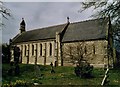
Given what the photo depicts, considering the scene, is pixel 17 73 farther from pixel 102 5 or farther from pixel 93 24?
pixel 93 24

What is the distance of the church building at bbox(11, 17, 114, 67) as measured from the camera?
50.0 meters

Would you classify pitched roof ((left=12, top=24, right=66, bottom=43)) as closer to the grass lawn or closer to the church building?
the church building

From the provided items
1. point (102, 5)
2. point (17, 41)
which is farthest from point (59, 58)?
point (102, 5)

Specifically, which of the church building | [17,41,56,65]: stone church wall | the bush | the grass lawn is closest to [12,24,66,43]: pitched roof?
the church building

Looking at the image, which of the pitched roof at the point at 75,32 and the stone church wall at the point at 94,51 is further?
the pitched roof at the point at 75,32

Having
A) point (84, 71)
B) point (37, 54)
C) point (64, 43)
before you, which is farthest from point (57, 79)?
point (37, 54)

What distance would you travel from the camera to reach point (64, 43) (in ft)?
186

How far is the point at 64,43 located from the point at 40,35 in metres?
11.5

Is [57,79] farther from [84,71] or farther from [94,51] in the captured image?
[94,51]

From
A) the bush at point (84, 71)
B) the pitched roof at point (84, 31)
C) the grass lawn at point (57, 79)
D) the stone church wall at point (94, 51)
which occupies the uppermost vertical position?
the pitched roof at point (84, 31)

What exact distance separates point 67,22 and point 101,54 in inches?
641

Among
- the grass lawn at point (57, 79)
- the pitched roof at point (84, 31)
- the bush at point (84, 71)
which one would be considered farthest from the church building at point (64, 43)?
the grass lawn at point (57, 79)

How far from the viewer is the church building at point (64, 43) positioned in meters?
50.0

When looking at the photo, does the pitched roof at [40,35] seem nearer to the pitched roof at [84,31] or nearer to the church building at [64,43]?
the church building at [64,43]
